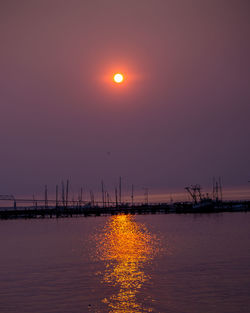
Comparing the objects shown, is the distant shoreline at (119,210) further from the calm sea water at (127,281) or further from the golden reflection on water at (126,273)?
the calm sea water at (127,281)

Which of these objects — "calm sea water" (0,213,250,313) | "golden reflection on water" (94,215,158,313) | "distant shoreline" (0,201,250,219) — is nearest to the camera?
A: "calm sea water" (0,213,250,313)

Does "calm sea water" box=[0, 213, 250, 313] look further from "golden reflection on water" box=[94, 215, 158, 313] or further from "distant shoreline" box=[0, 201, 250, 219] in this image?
"distant shoreline" box=[0, 201, 250, 219]

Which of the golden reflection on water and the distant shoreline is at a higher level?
the distant shoreline

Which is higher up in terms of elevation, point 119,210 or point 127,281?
point 119,210

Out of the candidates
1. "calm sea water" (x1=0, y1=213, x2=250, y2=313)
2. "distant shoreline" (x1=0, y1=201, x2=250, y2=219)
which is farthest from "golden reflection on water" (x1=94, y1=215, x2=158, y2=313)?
"distant shoreline" (x1=0, y1=201, x2=250, y2=219)

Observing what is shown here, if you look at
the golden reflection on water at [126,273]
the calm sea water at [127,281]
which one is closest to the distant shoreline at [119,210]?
the golden reflection on water at [126,273]

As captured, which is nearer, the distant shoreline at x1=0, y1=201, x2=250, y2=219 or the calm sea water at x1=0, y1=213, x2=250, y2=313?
the calm sea water at x1=0, y1=213, x2=250, y2=313

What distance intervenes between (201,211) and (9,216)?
5923 centimetres

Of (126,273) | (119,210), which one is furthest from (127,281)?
(119,210)

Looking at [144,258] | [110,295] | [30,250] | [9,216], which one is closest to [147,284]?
[110,295]

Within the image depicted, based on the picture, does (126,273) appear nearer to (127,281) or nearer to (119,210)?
(127,281)

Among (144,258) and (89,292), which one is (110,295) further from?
(144,258)

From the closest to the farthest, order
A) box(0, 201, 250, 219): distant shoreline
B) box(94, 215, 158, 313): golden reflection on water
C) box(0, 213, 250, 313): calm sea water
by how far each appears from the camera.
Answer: box(0, 213, 250, 313): calm sea water
box(94, 215, 158, 313): golden reflection on water
box(0, 201, 250, 219): distant shoreline

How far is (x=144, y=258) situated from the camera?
42.7 metres
